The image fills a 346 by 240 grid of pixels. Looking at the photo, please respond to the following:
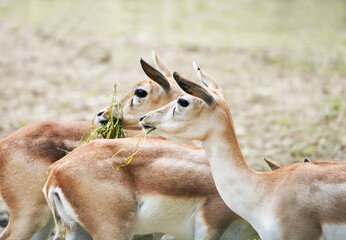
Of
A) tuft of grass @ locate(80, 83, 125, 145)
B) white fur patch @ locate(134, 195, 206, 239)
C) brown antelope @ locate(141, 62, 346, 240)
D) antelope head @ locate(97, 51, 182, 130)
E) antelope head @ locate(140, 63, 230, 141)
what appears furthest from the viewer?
antelope head @ locate(97, 51, 182, 130)

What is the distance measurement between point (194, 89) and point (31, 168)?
1.86m

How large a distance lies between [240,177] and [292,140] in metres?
4.71

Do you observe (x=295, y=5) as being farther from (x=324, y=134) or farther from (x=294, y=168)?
(x=294, y=168)

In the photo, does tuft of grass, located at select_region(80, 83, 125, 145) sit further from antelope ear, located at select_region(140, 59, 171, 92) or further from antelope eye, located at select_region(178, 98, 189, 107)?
antelope eye, located at select_region(178, 98, 189, 107)

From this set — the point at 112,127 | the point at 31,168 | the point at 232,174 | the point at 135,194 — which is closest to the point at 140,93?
the point at 112,127

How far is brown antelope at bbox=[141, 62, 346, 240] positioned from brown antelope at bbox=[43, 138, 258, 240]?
0.37 meters

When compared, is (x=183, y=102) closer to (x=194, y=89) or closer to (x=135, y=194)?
(x=194, y=89)

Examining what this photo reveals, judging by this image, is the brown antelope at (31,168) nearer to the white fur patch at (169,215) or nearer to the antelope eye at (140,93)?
the antelope eye at (140,93)

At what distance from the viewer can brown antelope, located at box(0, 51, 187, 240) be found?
16.8ft

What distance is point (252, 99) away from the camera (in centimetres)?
1077

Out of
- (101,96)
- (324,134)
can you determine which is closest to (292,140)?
(324,134)

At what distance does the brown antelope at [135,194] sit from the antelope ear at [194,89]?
0.75 metres

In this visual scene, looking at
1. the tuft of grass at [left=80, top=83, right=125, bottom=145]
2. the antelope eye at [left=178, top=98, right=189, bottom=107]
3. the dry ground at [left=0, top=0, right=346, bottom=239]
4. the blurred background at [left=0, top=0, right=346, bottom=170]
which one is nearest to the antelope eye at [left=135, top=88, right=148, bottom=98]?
the tuft of grass at [left=80, top=83, right=125, bottom=145]

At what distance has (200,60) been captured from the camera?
12977 mm
